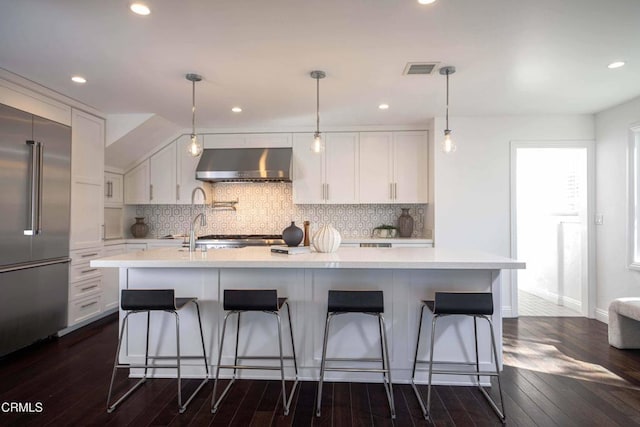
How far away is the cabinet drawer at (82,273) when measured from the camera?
3814 mm

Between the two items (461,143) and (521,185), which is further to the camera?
(521,185)

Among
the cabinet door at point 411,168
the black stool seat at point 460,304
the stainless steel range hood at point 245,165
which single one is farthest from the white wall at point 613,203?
the stainless steel range hood at point 245,165

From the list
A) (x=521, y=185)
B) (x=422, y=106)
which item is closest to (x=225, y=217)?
(x=422, y=106)

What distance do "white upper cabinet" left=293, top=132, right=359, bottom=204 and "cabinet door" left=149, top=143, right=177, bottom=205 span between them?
5.80 ft

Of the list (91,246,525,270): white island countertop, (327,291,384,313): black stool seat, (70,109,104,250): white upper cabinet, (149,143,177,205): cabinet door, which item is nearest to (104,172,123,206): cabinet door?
(149,143,177,205): cabinet door

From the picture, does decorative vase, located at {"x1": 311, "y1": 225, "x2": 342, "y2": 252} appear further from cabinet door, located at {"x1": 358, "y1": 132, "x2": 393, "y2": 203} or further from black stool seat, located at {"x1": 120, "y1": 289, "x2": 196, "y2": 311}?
cabinet door, located at {"x1": 358, "y1": 132, "x2": 393, "y2": 203}

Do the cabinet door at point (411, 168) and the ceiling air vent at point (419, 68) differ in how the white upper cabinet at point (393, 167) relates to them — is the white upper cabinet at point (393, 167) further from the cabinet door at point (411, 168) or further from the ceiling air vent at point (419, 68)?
the ceiling air vent at point (419, 68)

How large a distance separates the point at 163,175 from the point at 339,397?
159 inches

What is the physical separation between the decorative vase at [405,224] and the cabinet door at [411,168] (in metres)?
0.25

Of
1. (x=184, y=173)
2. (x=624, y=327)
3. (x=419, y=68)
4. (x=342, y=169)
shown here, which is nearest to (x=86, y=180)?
(x=184, y=173)

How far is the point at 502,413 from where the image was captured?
2213 mm

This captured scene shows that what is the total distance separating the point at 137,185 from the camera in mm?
5164

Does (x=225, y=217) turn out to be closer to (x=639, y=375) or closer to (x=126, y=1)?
(x=126, y=1)

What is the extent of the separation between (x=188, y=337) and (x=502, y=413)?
7.26 ft
